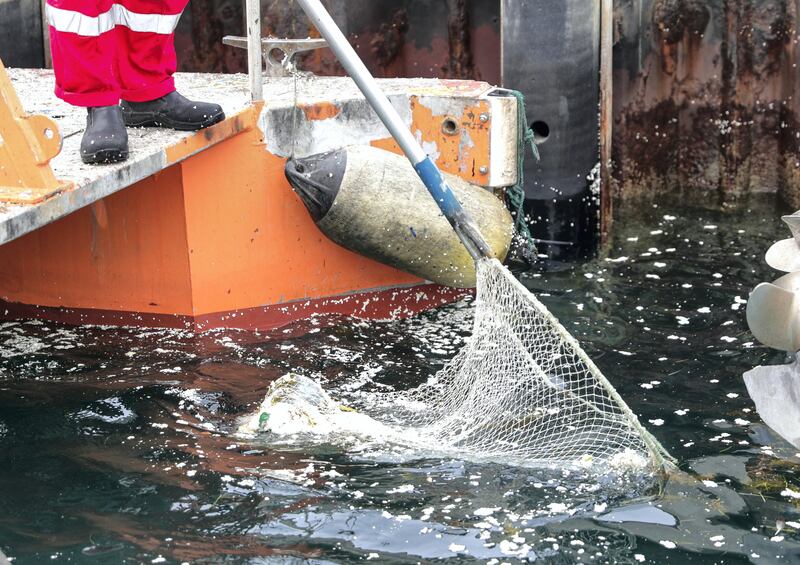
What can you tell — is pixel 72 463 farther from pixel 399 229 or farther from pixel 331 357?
pixel 399 229

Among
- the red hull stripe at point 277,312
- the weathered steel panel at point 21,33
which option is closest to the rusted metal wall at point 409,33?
the weathered steel panel at point 21,33

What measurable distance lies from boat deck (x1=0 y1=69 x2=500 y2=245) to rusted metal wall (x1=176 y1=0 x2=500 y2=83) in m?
1.24

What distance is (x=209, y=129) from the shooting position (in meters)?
5.78

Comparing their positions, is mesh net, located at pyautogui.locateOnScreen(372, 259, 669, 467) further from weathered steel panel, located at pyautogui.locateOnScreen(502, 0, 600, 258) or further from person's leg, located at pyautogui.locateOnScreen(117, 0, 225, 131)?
weathered steel panel, located at pyautogui.locateOnScreen(502, 0, 600, 258)

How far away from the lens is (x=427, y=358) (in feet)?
19.9

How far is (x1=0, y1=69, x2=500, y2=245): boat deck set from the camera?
16.0 ft

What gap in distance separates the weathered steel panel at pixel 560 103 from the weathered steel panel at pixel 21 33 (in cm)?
323

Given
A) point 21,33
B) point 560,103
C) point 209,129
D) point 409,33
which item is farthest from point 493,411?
point 21,33

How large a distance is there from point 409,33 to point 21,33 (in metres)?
2.64

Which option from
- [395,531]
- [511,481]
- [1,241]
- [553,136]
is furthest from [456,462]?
[553,136]

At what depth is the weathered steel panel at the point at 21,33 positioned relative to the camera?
801 centimetres

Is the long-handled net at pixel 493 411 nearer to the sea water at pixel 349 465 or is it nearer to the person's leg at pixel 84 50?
the sea water at pixel 349 465

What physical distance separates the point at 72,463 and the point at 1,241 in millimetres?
997

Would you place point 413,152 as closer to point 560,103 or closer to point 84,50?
point 84,50
